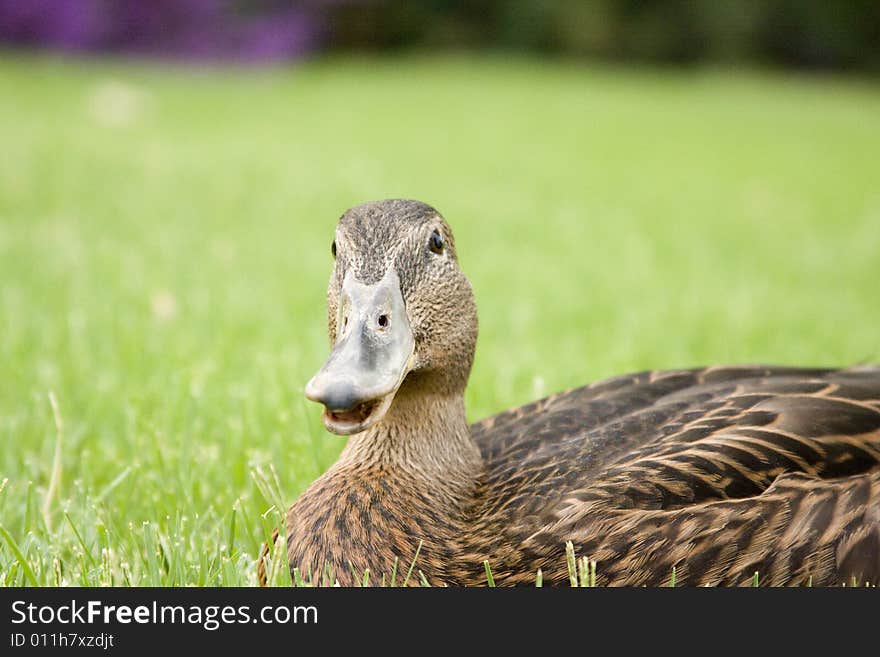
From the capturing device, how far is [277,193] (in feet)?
24.2

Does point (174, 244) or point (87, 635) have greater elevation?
point (174, 244)

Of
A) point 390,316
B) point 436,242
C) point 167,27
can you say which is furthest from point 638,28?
point 390,316

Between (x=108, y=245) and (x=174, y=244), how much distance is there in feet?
1.18

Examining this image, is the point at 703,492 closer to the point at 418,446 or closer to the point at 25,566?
the point at 418,446

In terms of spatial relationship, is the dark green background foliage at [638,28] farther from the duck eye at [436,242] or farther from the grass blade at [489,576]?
the grass blade at [489,576]

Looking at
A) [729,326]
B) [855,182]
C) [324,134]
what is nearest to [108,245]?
[729,326]

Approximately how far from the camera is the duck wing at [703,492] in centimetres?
192

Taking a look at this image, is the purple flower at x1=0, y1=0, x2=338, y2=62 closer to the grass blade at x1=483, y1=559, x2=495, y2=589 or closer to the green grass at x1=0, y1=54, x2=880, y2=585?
the green grass at x1=0, y1=54, x2=880, y2=585

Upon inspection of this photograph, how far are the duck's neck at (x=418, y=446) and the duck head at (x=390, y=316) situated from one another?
33mm

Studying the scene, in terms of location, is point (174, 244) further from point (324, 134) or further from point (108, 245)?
point (324, 134)

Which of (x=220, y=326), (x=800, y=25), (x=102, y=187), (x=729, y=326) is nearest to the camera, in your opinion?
(x=220, y=326)

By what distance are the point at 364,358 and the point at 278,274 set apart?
140 inches

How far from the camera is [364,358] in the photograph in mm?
1738

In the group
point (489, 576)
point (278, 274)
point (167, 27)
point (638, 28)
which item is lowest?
point (489, 576)
